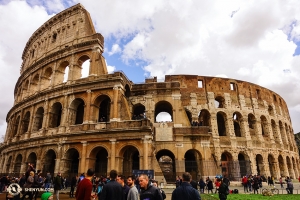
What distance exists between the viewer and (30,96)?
2214 centimetres

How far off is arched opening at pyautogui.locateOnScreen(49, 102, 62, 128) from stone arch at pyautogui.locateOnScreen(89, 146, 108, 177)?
522 cm

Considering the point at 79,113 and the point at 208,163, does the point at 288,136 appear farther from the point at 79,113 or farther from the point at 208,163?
the point at 79,113

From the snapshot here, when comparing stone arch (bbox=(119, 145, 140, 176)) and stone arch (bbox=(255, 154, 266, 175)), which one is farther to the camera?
stone arch (bbox=(255, 154, 266, 175))

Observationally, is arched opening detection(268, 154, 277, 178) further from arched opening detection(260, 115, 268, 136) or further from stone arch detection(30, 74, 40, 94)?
stone arch detection(30, 74, 40, 94)

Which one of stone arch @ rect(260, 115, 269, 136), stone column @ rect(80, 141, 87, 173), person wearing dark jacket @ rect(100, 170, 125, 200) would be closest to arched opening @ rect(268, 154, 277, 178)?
stone arch @ rect(260, 115, 269, 136)

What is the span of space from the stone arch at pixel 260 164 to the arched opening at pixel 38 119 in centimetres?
2333

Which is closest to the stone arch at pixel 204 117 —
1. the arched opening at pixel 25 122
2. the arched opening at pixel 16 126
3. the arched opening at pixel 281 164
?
the arched opening at pixel 281 164

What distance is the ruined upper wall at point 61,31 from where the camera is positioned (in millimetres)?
21750

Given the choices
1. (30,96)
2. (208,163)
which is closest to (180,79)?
(208,163)

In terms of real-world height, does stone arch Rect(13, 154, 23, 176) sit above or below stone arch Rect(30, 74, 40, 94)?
below

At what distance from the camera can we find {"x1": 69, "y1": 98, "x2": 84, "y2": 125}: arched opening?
18.9 meters

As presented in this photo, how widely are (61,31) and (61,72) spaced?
16.3ft

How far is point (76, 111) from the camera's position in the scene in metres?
19.6

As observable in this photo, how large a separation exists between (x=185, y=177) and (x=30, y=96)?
22576 mm
